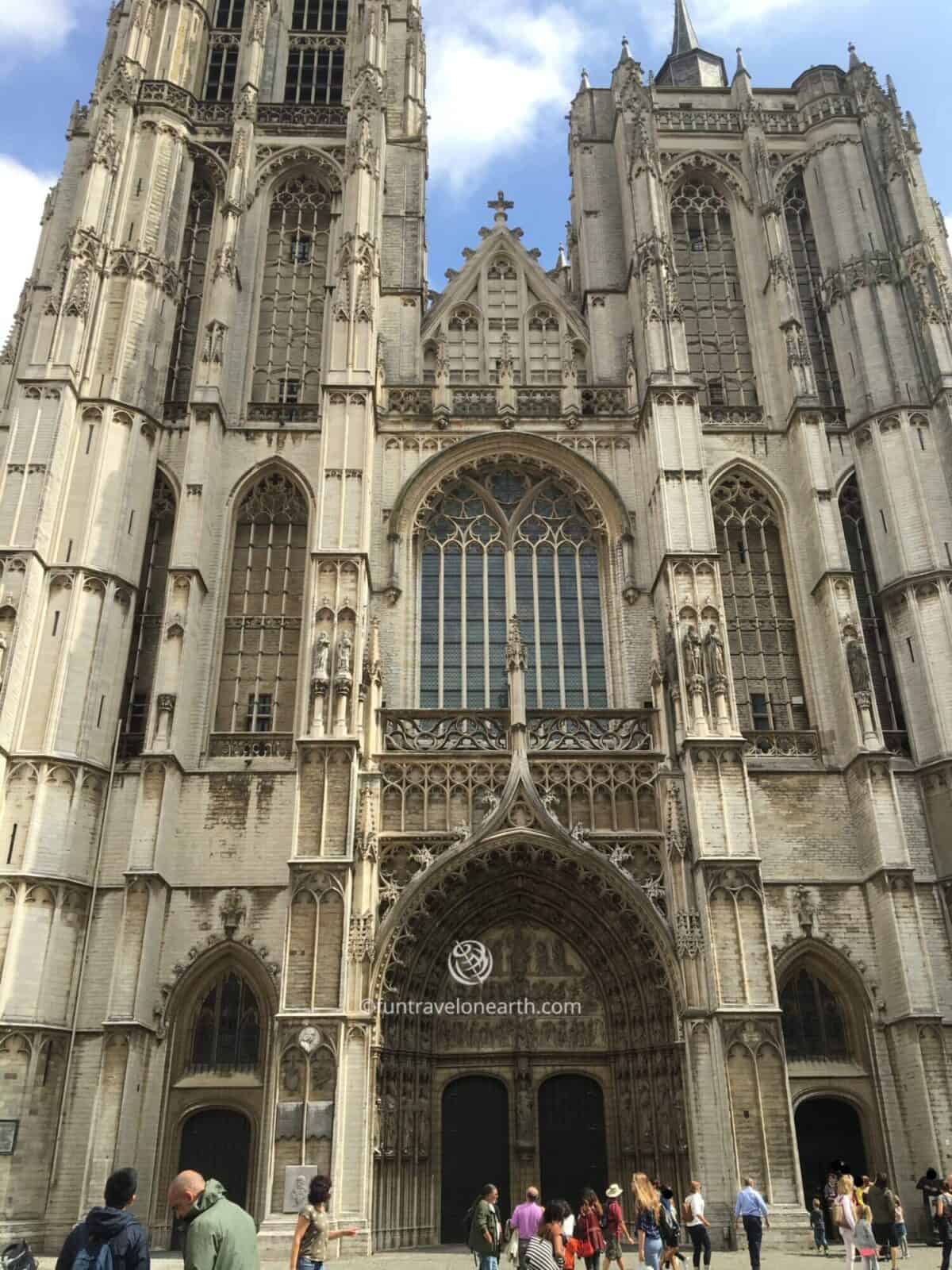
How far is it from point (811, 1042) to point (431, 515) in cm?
1210

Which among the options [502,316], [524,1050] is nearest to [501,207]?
[502,316]

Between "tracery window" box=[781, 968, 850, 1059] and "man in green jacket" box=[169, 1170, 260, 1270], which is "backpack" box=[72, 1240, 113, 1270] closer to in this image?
"man in green jacket" box=[169, 1170, 260, 1270]

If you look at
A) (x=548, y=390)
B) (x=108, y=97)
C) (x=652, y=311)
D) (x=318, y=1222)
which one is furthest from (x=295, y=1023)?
(x=108, y=97)

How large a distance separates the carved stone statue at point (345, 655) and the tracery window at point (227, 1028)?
5.32 metres

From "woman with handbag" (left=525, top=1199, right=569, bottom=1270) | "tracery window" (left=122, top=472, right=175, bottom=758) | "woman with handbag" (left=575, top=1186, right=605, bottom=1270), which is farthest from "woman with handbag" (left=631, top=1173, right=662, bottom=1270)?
"tracery window" (left=122, top=472, right=175, bottom=758)

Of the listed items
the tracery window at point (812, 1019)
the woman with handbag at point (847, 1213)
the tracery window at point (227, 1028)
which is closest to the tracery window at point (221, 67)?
the tracery window at point (227, 1028)

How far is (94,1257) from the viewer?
13.3 feet

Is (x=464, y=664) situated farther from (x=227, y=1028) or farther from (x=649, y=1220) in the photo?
(x=649, y=1220)

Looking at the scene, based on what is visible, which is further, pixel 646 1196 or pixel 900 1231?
pixel 900 1231

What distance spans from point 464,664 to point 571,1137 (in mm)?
8452

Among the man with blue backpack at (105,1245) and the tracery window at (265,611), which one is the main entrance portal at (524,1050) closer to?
the tracery window at (265,611)

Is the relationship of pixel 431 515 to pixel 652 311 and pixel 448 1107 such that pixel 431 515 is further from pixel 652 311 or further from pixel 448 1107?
pixel 448 1107

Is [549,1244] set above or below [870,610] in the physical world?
below

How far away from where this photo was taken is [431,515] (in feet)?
73.6
